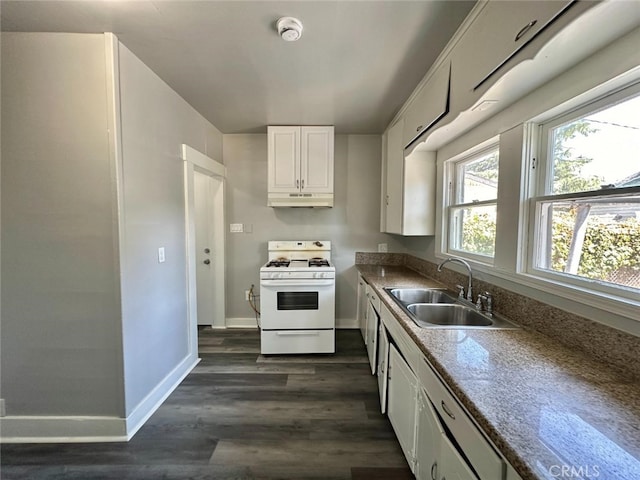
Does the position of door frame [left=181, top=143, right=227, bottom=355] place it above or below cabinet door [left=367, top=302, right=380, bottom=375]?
above

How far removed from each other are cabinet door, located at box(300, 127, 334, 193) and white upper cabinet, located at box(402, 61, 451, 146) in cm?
90

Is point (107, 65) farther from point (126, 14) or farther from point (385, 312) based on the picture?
point (385, 312)

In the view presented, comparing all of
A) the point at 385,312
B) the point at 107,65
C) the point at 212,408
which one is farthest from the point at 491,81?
the point at 212,408

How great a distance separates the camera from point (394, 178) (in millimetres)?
2652

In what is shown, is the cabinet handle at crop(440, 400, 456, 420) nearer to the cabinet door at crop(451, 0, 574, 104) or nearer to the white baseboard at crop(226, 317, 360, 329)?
the cabinet door at crop(451, 0, 574, 104)

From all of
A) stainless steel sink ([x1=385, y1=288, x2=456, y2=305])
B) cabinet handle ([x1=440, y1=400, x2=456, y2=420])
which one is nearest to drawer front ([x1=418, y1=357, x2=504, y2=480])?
cabinet handle ([x1=440, y1=400, x2=456, y2=420])

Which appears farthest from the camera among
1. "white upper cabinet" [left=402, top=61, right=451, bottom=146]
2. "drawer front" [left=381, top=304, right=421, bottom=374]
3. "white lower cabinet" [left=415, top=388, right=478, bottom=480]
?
"white upper cabinet" [left=402, top=61, right=451, bottom=146]

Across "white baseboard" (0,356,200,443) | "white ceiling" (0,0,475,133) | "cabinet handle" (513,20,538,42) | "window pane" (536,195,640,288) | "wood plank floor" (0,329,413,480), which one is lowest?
"wood plank floor" (0,329,413,480)

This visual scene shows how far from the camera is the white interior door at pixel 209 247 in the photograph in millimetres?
3146

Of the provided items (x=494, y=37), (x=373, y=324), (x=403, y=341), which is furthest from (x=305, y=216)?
(x=494, y=37)

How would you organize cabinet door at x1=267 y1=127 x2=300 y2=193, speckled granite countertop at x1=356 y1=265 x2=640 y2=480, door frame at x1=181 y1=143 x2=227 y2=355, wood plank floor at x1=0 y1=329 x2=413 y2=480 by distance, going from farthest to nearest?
cabinet door at x1=267 y1=127 x2=300 y2=193
door frame at x1=181 y1=143 x2=227 y2=355
wood plank floor at x1=0 y1=329 x2=413 y2=480
speckled granite countertop at x1=356 y1=265 x2=640 y2=480

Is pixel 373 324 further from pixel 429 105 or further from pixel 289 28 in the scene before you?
pixel 289 28

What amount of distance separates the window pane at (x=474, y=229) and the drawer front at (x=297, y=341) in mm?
1501

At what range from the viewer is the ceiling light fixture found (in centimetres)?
133
